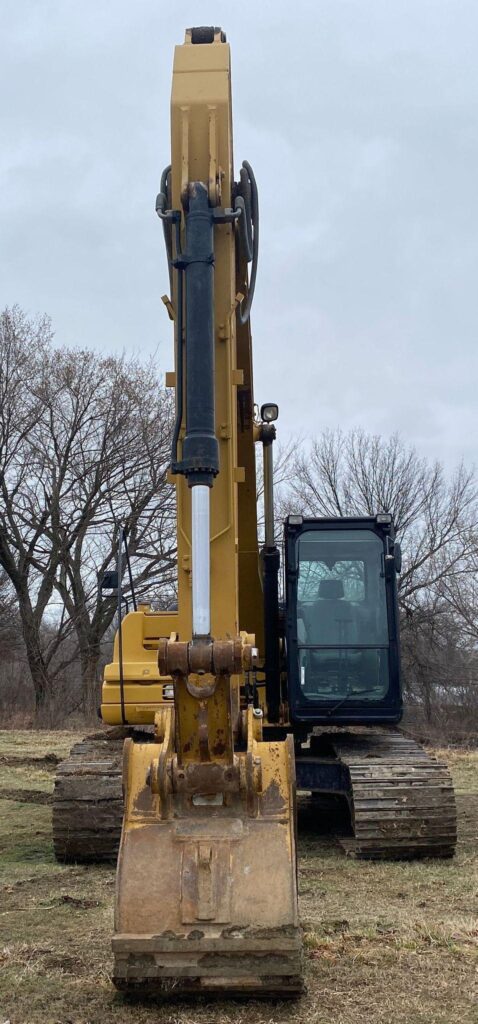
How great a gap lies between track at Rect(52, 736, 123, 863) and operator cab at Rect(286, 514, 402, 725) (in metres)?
1.56

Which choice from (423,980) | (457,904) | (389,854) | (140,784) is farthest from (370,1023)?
(389,854)

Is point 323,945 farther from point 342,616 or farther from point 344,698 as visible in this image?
point 342,616

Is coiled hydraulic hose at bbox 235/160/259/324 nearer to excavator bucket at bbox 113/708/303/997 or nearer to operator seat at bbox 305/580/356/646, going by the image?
operator seat at bbox 305/580/356/646

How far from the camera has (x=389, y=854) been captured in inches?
285

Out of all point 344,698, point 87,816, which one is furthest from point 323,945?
point 344,698

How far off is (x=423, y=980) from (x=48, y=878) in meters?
3.35

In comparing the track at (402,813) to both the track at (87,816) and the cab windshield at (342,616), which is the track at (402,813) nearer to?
the cab windshield at (342,616)

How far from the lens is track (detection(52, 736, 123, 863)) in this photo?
737 cm

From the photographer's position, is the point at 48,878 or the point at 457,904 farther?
the point at 48,878

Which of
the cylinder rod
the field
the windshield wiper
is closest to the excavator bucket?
the field

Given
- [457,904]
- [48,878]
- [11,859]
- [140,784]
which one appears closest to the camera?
[140,784]

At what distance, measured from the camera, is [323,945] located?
477 centimetres

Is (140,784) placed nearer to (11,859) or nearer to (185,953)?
(185,953)

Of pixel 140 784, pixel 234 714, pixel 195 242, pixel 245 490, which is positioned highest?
pixel 195 242
